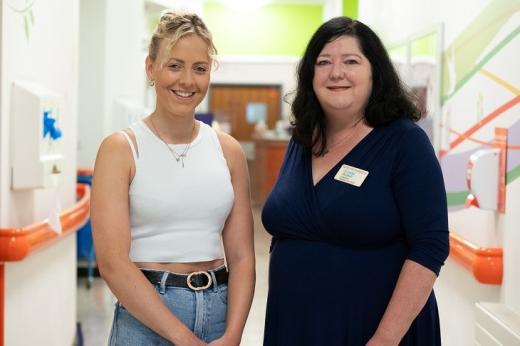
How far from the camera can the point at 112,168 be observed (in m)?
1.91

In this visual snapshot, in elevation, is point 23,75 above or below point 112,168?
above

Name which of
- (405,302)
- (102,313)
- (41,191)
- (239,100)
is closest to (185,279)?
(405,302)

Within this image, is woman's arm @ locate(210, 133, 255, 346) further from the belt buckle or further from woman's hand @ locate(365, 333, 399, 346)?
woman's hand @ locate(365, 333, 399, 346)

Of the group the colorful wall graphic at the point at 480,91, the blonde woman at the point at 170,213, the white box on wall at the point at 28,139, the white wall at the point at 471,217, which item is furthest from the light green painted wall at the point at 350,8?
the blonde woman at the point at 170,213

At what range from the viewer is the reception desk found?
1268 centimetres

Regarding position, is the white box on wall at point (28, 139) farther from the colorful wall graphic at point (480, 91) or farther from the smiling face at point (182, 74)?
the colorful wall graphic at point (480, 91)

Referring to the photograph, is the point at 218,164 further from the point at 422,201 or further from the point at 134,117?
the point at 134,117

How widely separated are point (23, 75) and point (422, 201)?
189cm

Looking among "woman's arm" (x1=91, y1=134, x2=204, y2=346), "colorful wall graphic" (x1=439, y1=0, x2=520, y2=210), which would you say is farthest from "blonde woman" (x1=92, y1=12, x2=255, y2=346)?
"colorful wall graphic" (x1=439, y1=0, x2=520, y2=210)

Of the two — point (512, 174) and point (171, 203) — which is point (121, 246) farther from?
point (512, 174)

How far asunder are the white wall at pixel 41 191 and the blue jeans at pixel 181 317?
1062mm

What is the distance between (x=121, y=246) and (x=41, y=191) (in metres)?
1.64

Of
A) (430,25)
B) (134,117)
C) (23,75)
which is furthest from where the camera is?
(134,117)

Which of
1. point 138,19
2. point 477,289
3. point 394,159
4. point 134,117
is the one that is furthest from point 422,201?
point 138,19
